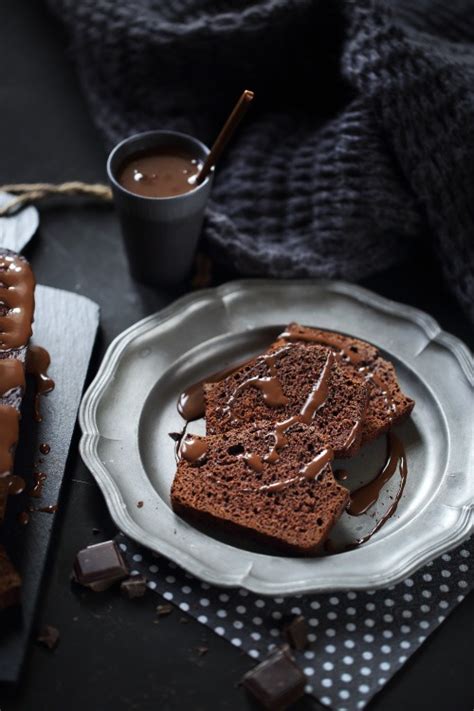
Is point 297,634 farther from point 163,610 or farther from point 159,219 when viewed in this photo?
point 159,219

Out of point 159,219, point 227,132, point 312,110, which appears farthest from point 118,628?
point 312,110

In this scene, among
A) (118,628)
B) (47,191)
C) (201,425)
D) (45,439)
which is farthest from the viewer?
(47,191)

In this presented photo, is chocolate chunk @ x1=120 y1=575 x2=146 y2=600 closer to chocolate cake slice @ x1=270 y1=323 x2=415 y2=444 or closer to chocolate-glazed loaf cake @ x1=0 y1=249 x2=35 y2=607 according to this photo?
chocolate-glazed loaf cake @ x1=0 y1=249 x2=35 y2=607

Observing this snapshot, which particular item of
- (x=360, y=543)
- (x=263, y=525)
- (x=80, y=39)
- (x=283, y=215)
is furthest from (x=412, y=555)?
(x=80, y=39)

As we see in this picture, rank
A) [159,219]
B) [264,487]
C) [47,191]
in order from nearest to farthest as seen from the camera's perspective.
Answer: [264,487] < [159,219] < [47,191]

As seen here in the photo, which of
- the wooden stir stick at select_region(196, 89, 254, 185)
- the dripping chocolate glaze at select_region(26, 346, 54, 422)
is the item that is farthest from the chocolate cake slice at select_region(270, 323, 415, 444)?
the dripping chocolate glaze at select_region(26, 346, 54, 422)

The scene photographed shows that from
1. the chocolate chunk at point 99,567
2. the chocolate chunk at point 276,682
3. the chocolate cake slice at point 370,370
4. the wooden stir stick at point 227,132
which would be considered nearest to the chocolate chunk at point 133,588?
the chocolate chunk at point 99,567

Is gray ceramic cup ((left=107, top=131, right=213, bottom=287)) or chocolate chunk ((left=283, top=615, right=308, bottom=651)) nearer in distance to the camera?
chocolate chunk ((left=283, top=615, right=308, bottom=651))
